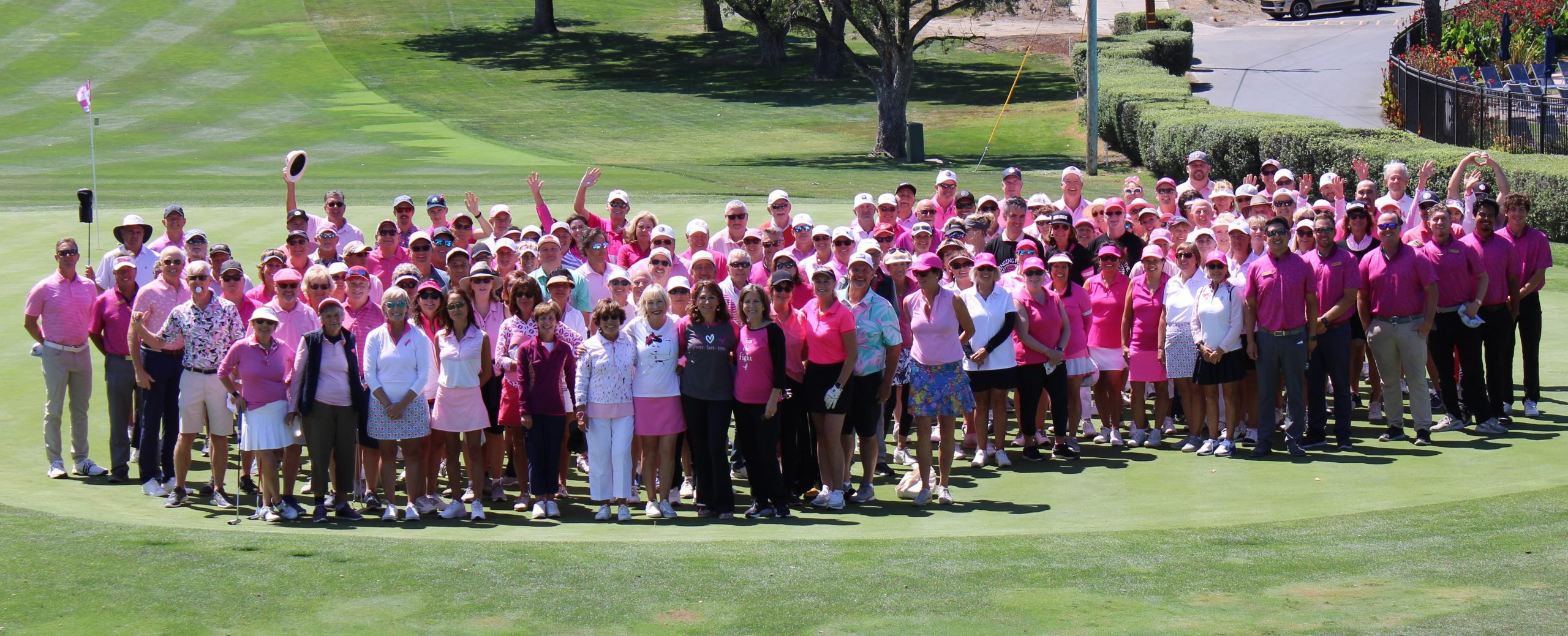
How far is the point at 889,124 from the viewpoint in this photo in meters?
39.1

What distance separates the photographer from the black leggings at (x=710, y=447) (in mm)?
10672

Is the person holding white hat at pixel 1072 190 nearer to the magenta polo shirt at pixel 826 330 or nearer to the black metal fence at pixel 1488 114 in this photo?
the magenta polo shirt at pixel 826 330

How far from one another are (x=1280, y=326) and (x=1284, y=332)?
0.22 feet

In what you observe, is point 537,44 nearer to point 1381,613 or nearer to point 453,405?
point 453,405

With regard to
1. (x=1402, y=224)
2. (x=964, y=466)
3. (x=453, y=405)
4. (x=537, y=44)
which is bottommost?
(x=964, y=466)

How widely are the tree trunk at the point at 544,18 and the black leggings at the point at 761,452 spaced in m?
57.1

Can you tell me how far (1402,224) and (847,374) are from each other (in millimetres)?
5212

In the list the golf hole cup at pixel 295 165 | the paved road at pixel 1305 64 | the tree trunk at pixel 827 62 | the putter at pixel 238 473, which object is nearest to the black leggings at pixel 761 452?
the putter at pixel 238 473

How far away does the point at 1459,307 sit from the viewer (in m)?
12.6

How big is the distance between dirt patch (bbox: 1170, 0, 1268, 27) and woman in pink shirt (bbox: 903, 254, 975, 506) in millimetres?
52610

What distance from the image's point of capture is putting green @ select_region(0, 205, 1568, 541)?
395 inches

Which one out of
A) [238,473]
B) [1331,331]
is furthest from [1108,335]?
[238,473]

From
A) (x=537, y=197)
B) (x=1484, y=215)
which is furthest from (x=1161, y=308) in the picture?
(x=537, y=197)

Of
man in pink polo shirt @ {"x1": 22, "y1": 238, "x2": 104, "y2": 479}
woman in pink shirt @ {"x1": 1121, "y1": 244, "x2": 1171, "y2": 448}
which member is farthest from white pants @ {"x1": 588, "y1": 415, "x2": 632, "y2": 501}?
woman in pink shirt @ {"x1": 1121, "y1": 244, "x2": 1171, "y2": 448}
